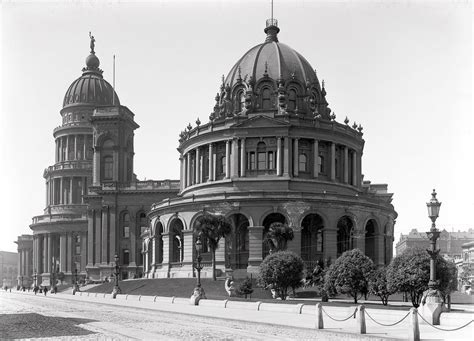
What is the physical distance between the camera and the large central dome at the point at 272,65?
94.4 m

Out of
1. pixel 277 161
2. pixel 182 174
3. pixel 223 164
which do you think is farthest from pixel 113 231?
pixel 277 161

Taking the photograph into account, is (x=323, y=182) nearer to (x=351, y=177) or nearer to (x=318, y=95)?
(x=351, y=177)

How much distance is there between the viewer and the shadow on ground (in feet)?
94.8

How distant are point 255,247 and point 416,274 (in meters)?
34.2

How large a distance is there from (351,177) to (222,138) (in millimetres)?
18427

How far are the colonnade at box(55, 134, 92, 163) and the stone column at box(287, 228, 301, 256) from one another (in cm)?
7229

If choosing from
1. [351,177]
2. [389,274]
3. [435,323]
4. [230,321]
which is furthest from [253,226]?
[435,323]

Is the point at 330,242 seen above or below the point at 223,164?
below

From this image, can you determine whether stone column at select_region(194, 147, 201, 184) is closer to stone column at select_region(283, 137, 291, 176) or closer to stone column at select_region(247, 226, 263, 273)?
stone column at select_region(283, 137, 291, 176)

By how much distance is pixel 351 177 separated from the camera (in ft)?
313

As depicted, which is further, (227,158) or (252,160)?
(227,158)

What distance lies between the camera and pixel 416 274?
150 feet

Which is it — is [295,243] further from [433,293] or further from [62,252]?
[62,252]

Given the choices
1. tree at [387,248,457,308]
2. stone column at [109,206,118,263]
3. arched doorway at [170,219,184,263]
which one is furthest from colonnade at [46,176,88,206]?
tree at [387,248,457,308]
